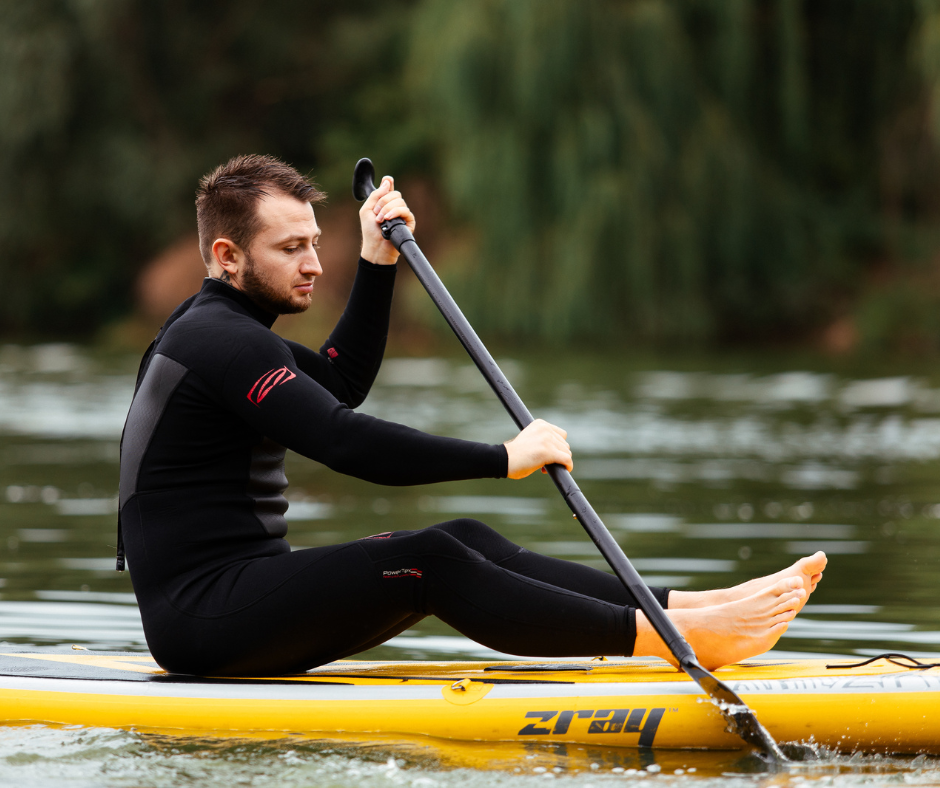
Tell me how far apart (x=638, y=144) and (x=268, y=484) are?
44.8ft

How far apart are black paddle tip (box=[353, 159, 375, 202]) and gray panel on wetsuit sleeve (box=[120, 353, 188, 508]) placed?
107 centimetres

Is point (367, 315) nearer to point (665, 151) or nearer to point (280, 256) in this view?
point (280, 256)

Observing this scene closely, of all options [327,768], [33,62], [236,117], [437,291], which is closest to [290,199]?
[437,291]

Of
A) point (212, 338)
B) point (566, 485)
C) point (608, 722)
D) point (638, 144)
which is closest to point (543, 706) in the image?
point (608, 722)

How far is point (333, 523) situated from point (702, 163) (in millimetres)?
10759

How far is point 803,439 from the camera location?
10539 millimetres

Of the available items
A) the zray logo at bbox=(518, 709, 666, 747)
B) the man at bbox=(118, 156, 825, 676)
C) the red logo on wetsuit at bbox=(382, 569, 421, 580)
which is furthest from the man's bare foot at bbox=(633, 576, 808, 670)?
the red logo on wetsuit at bbox=(382, 569, 421, 580)

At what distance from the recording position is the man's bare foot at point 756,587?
10.6 feet

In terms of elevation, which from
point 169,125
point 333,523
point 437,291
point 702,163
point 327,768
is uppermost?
point 169,125

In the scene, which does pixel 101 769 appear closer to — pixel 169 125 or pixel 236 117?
pixel 169 125

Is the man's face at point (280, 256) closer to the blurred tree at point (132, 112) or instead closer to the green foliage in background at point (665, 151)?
the green foliage in background at point (665, 151)

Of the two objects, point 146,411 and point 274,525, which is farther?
point 274,525

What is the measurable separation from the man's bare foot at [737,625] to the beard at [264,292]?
114 cm

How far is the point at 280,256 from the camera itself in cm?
329
